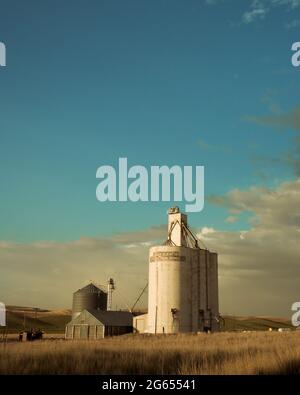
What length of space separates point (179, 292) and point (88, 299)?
19439mm

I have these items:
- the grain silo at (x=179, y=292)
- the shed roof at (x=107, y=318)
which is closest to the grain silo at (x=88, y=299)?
the shed roof at (x=107, y=318)

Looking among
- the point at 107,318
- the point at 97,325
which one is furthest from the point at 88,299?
the point at 97,325

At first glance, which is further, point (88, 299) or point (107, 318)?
point (88, 299)

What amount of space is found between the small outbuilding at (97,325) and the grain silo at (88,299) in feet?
29.6

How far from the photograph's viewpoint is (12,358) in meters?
16.4

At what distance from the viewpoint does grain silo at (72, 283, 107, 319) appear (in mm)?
72250

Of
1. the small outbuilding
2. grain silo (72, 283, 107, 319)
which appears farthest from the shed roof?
grain silo (72, 283, 107, 319)

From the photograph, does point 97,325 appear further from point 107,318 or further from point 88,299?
point 88,299

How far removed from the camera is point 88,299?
2852 inches

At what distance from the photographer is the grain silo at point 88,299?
7225 cm
